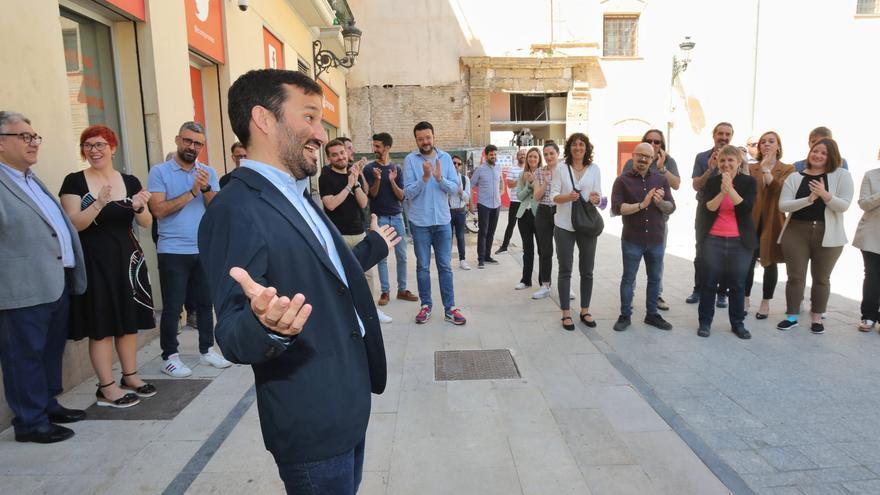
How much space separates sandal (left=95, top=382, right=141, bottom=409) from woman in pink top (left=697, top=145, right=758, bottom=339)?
496 cm

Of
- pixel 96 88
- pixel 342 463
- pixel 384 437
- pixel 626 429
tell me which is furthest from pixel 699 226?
pixel 96 88

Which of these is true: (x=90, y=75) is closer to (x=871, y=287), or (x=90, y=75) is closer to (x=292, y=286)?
(x=292, y=286)

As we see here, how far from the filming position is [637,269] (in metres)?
5.60

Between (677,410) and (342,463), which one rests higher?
(342,463)

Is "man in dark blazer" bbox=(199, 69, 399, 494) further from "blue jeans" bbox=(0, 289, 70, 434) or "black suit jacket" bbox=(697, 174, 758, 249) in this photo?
"black suit jacket" bbox=(697, 174, 758, 249)

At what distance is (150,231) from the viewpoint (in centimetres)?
552


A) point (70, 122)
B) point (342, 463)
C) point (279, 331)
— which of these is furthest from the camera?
point (70, 122)

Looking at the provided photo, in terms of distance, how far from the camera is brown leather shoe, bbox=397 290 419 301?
6.98 meters

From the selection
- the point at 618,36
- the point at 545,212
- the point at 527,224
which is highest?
the point at 618,36

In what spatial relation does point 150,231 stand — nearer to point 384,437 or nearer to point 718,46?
point 384,437

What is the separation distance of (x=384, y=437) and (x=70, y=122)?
346 cm

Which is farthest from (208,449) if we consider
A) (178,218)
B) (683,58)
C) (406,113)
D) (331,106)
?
(683,58)

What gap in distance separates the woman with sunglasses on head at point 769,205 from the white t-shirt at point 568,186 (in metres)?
1.74

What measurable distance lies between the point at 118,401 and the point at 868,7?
25237 millimetres
